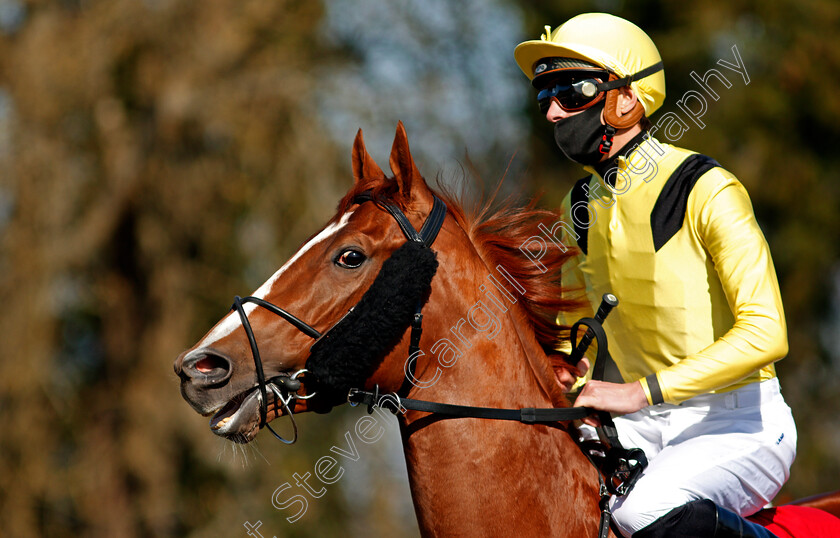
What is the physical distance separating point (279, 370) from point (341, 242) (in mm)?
426

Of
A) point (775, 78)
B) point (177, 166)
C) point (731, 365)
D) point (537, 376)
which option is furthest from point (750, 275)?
point (775, 78)

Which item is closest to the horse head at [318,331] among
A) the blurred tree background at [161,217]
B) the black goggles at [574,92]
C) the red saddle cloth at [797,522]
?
the black goggles at [574,92]

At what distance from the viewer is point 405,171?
2592 mm

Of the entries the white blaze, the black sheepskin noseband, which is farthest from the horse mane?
the black sheepskin noseband

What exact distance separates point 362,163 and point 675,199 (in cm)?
106

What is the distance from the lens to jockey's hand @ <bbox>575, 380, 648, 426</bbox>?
2.35 m

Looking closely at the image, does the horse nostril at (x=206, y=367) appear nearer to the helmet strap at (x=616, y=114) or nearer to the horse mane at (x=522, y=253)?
the horse mane at (x=522, y=253)

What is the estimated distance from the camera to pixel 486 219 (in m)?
2.90

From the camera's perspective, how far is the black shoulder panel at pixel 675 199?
103 inches

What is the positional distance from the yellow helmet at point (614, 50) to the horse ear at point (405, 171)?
681 millimetres

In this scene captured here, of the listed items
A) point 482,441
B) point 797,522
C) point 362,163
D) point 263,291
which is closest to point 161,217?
point 362,163

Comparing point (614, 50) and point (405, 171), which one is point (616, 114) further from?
point (405, 171)

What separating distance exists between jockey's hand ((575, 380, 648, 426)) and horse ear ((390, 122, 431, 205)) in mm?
809

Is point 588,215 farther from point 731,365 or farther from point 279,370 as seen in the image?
point 279,370
